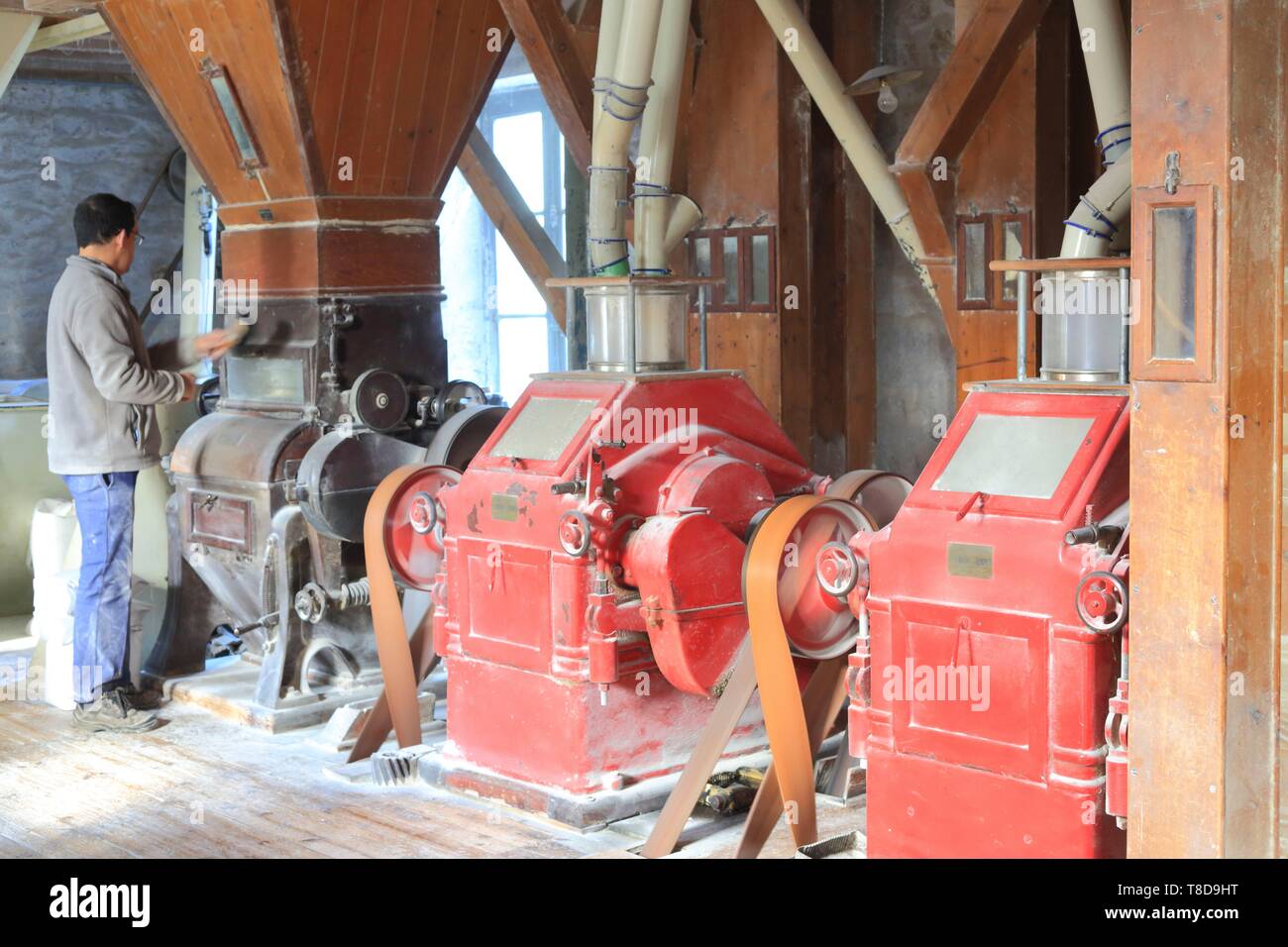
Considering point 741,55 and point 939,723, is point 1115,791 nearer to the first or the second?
point 939,723

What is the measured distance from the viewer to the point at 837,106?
5383 millimetres

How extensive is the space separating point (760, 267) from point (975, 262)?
97 centimetres

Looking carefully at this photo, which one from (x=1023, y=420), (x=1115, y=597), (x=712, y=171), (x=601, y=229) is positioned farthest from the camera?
(x=712, y=171)

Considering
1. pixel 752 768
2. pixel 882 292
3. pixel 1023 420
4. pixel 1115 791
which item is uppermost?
pixel 882 292

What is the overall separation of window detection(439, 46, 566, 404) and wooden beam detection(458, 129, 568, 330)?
1876 millimetres

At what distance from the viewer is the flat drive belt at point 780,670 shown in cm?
379

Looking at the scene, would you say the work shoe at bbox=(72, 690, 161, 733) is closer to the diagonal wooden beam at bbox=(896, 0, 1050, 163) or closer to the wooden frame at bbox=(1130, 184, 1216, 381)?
the diagonal wooden beam at bbox=(896, 0, 1050, 163)

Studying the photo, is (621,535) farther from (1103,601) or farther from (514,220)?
(514,220)

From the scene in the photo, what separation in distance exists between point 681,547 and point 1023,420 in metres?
1.04

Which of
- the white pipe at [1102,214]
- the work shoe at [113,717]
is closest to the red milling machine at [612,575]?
the white pipe at [1102,214]

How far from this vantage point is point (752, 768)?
4555 mm

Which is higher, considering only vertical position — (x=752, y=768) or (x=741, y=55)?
(x=741, y=55)
